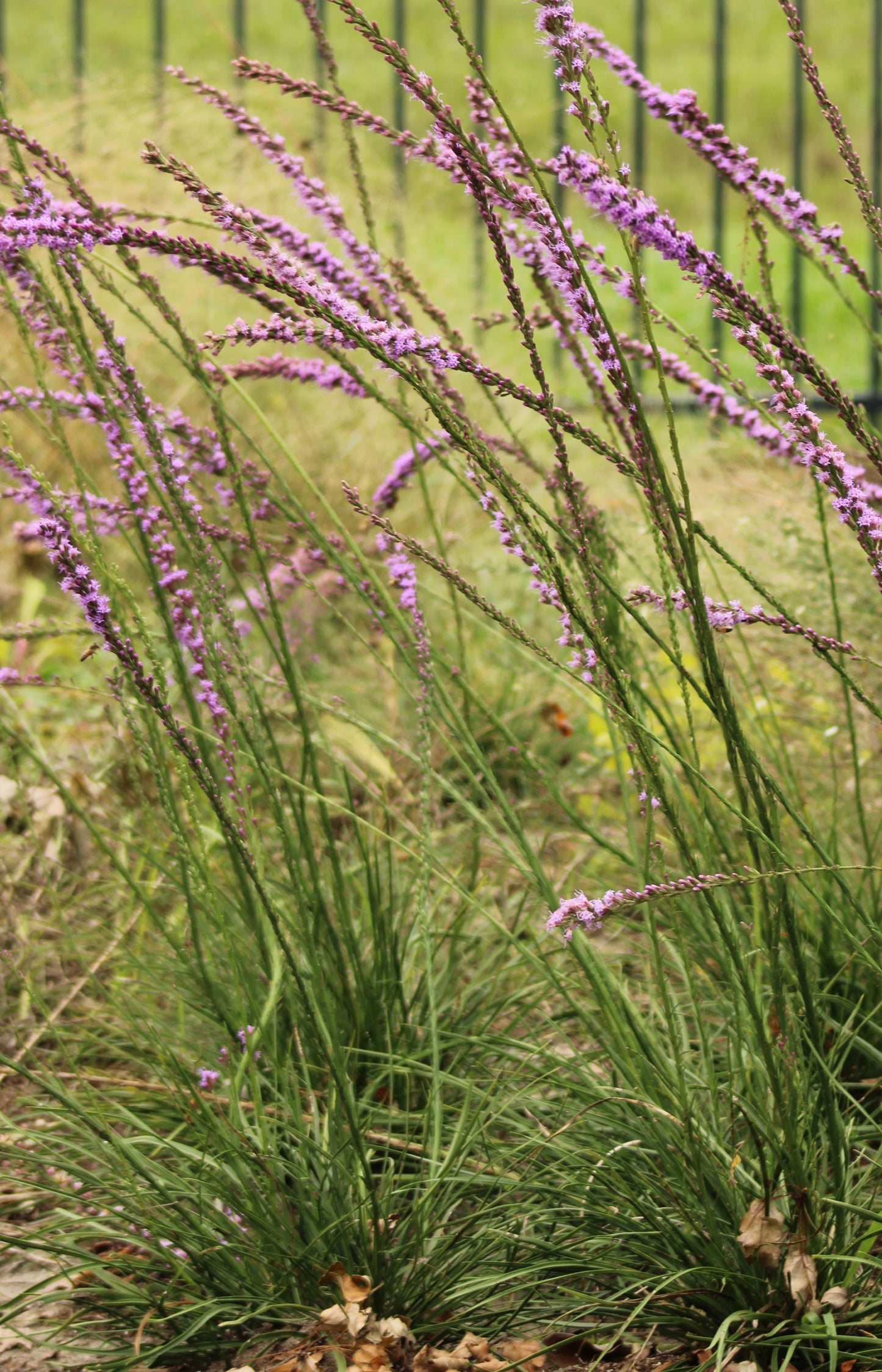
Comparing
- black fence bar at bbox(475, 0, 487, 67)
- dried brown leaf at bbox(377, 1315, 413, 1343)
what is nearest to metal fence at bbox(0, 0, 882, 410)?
black fence bar at bbox(475, 0, 487, 67)

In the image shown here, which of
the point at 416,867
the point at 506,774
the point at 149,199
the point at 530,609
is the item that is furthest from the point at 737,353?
the point at 416,867

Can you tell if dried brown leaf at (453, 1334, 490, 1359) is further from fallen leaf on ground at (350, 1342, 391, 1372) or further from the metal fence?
the metal fence

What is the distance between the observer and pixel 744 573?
1.20 metres

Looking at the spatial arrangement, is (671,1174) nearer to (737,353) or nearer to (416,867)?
(416,867)

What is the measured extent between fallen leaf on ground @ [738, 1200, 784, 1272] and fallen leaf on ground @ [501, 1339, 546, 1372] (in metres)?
0.23

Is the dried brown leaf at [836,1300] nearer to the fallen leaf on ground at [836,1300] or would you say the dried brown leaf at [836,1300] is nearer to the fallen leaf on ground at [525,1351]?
the fallen leaf on ground at [836,1300]

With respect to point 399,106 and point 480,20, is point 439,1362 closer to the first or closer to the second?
point 480,20

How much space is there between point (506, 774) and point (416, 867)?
938 millimetres

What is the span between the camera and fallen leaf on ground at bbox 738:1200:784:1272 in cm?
127

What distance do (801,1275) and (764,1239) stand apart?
44mm

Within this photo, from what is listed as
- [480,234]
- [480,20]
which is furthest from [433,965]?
[480,20]

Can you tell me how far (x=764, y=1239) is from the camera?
1.27 m

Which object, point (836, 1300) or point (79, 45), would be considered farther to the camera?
point (79, 45)

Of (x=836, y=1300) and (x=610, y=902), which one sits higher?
(x=610, y=902)
